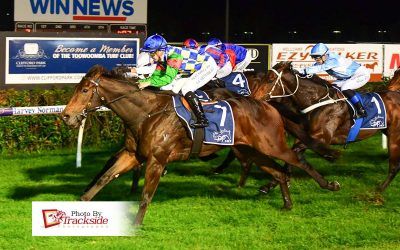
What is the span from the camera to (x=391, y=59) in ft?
46.6

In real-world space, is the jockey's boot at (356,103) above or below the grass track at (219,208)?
above

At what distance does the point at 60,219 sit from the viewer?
17.2 feet

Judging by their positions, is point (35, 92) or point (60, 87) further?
point (60, 87)

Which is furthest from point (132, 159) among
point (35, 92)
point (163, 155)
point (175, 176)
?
point (35, 92)

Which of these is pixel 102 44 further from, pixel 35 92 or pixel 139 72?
pixel 139 72

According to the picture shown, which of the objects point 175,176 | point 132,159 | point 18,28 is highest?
point 18,28

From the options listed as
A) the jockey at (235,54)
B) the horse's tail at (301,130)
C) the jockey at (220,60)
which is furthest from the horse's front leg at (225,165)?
the horse's tail at (301,130)

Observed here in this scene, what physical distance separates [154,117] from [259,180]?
256cm

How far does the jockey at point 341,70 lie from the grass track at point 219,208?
1054 millimetres

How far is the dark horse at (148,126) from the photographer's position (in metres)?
6.17

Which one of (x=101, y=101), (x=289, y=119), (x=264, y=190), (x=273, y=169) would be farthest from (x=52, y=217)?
(x=289, y=119)

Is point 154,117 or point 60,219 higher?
point 154,117

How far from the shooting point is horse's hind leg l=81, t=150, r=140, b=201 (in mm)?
6227

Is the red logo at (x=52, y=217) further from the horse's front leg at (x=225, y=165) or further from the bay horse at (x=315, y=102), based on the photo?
the horse's front leg at (x=225, y=165)
